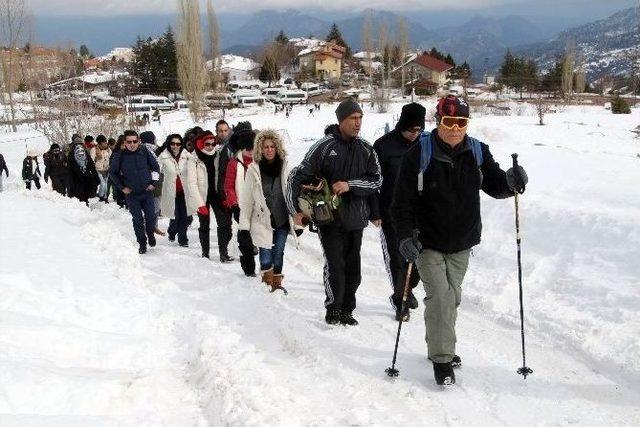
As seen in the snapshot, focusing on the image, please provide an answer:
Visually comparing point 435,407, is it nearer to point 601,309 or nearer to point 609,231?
point 601,309

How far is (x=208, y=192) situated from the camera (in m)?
8.45

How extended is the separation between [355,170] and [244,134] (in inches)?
88.3

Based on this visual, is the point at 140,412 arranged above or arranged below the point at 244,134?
below

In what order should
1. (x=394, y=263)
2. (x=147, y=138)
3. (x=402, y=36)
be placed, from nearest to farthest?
(x=394, y=263)
(x=147, y=138)
(x=402, y=36)

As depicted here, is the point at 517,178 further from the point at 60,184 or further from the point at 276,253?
the point at 60,184

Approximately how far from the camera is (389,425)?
3566 millimetres

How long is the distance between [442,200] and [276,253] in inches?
123

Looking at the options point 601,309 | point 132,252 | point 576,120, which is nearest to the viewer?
point 601,309

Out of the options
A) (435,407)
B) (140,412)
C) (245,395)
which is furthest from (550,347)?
(140,412)

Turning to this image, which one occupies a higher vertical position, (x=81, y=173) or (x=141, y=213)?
(x=81, y=173)

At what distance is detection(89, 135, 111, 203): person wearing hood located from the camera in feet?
49.0

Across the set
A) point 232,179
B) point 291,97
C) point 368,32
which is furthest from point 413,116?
point 291,97

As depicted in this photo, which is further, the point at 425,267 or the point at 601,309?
the point at 601,309

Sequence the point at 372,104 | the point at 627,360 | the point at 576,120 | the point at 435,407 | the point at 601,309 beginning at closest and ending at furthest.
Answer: the point at 435,407
the point at 627,360
the point at 601,309
the point at 576,120
the point at 372,104
